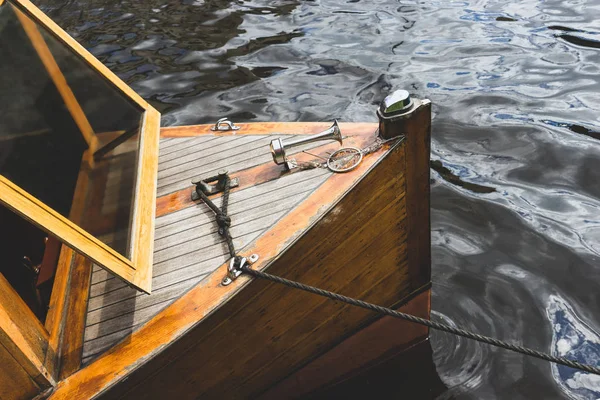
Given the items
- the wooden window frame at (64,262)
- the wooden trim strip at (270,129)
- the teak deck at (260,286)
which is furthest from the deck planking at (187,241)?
the wooden trim strip at (270,129)

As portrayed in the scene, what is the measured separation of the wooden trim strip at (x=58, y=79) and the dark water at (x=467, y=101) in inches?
121

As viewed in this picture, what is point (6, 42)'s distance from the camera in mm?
3113

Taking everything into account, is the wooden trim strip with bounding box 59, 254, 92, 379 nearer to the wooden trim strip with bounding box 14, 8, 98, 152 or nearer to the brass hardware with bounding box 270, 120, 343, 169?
the wooden trim strip with bounding box 14, 8, 98, 152

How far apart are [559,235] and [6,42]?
475 cm

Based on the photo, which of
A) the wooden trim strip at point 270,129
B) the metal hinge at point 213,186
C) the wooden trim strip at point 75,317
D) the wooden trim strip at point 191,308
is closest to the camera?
the wooden trim strip at point 191,308

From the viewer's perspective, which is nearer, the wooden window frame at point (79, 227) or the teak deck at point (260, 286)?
the wooden window frame at point (79, 227)

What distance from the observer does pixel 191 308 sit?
9.86 feet

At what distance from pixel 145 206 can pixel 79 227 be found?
1.76 feet

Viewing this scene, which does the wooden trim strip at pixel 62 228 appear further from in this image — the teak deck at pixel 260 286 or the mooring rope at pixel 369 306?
the mooring rope at pixel 369 306

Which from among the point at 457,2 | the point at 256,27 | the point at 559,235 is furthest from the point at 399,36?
the point at 559,235

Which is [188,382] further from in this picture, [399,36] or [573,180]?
[399,36]

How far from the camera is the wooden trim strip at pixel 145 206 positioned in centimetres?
293

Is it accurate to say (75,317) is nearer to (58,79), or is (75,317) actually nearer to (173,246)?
(173,246)

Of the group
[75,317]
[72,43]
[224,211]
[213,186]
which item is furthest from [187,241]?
[72,43]
